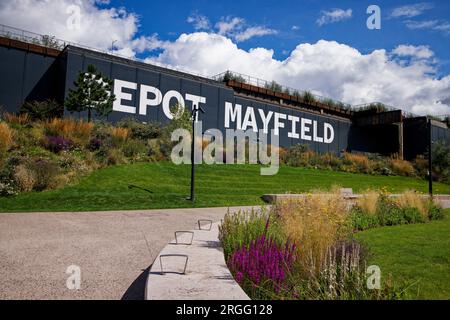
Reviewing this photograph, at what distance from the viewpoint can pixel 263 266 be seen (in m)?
4.22

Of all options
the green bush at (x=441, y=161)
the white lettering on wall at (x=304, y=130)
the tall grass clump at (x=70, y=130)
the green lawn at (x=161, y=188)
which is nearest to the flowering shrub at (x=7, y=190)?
the green lawn at (x=161, y=188)

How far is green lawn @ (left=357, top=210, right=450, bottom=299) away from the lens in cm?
465

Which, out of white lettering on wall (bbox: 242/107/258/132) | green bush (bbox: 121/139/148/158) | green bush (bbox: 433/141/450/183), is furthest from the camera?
green bush (bbox: 433/141/450/183)

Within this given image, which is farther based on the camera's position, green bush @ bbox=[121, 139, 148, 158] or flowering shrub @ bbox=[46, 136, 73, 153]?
green bush @ bbox=[121, 139, 148, 158]

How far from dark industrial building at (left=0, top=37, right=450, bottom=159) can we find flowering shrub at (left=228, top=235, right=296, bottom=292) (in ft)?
61.4

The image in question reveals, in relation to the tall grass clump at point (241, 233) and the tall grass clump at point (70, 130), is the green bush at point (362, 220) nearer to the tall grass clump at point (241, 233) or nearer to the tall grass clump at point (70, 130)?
the tall grass clump at point (241, 233)

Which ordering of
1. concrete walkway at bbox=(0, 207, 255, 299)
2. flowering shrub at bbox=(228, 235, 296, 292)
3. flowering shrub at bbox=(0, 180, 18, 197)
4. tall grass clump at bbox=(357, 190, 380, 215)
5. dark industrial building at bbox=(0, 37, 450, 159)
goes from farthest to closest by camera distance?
dark industrial building at bbox=(0, 37, 450, 159), flowering shrub at bbox=(0, 180, 18, 197), tall grass clump at bbox=(357, 190, 380, 215), concrete walkway at bbox=(0, 207, 255, 299), flowering shrub at bbox=(228, 235, 296, 292)

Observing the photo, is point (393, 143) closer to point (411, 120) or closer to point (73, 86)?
point (411, 120)

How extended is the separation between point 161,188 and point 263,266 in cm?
1203

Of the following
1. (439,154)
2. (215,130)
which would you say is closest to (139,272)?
(215,130)

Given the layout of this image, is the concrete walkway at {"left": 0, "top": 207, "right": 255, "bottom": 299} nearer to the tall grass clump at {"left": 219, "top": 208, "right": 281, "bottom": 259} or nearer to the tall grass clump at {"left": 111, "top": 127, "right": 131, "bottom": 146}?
the tall grass clump at {"left": 219, "top": 208, "right": 281, "bottom": 259}

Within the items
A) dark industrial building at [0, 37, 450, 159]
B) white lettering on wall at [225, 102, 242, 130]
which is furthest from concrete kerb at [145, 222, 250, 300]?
white lettering on wall at [225, 102, 242, 130]

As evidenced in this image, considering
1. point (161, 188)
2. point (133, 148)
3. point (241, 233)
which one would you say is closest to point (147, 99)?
point (133, 148)
